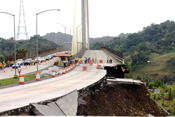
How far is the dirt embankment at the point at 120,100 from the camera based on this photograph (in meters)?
18.1

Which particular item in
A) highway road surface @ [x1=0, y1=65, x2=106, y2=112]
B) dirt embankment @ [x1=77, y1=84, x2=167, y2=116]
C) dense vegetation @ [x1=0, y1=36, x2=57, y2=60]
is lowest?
dirt embankment @ [x1=77, y1=84, x2=167, y2=116]

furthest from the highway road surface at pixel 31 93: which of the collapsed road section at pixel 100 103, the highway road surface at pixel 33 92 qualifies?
the collapsed road section at pixel 100 103

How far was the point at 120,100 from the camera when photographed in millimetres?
23547

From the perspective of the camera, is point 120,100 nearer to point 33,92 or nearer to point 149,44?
point 33,92

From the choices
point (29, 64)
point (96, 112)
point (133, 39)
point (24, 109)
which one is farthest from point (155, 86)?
point (133, 39)

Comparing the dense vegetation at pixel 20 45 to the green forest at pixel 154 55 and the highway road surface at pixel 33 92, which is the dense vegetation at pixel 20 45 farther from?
the highway road surface at pixel 33 92

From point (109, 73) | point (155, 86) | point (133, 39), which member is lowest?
point (155, 86)

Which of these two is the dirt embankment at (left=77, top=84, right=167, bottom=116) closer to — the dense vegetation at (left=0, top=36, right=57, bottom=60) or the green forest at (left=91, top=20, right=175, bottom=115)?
the green forest at (left=91, top=20, right=175, bottom=115)

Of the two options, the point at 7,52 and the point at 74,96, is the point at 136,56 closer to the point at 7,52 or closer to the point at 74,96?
the point at 7,52

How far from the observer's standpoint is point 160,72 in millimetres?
107812

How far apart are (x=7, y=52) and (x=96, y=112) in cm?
8665

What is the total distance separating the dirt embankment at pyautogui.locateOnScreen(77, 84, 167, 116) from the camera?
18103 mm

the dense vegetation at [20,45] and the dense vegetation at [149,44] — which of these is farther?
the dense vegetation at [149,44]

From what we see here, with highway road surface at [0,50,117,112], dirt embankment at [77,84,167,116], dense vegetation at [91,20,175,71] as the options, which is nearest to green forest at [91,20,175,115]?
dense vegetation at [91,20,175,71]
